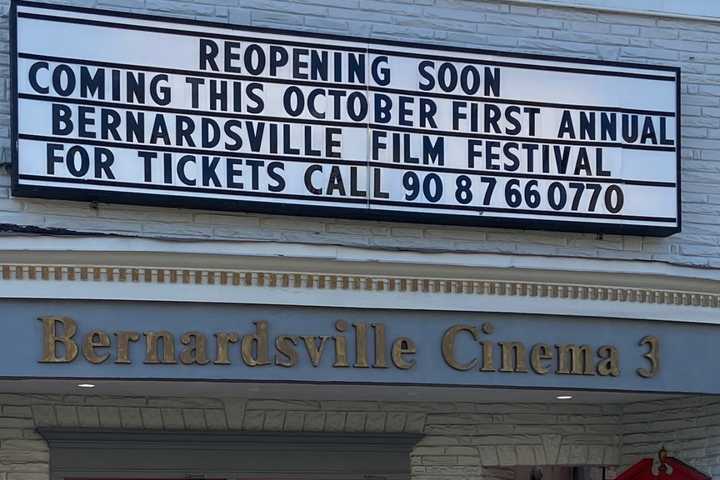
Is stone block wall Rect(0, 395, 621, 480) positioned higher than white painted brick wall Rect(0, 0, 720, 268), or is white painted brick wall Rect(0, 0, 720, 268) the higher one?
white painted brick wall Rect(0, 0, 720, 268)

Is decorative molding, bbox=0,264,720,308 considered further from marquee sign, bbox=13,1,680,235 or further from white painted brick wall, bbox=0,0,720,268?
marquee sign, bbox=13,1,680,235

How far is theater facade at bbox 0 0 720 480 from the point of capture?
1145 centimetres

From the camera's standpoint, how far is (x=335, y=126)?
12383 millimetres

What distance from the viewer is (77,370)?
11172 mm

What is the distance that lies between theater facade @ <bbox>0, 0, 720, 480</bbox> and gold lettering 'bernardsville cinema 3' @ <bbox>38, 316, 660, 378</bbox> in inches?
0.7

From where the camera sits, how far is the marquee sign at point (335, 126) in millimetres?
11766

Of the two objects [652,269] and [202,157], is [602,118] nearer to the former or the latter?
[652,269]

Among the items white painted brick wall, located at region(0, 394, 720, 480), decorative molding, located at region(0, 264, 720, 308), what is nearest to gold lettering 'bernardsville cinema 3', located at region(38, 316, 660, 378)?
decorative molding, located at region(0, 264, 720, 308)

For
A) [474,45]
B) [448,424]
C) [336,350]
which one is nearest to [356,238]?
[336,350]

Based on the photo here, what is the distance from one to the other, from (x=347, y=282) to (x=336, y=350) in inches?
18.7

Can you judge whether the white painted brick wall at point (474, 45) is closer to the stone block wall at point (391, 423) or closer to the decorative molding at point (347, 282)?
the decorative molding at point (347, 282)

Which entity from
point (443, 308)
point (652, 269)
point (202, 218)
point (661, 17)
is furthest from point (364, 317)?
point (661, 17)

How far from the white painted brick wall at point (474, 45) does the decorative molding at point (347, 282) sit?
1.23ft

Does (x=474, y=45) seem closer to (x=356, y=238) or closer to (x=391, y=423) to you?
(x=356, y=238)
